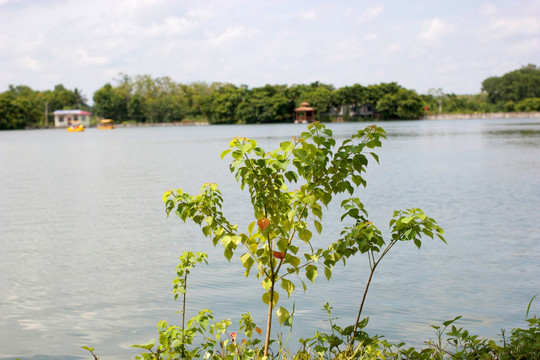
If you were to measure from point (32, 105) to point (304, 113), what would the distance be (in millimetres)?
50999

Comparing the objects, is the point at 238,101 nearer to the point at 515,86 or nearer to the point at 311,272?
the point at 515,86

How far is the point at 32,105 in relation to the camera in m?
108

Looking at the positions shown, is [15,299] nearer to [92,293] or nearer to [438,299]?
[92,293]

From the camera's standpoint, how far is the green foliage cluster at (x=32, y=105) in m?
98.1

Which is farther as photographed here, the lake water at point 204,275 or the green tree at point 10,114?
the green tree at point 10,114

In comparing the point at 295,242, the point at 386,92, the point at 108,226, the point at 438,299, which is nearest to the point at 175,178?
the point at 108,226

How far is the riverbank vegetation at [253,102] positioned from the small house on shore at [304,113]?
4.27 ft

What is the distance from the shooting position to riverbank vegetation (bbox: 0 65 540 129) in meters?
107

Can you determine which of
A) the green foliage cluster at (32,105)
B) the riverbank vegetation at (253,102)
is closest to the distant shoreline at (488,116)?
the riverbank vegetation at (253,102)

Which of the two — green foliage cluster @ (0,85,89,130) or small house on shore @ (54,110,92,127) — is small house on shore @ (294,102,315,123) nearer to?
small house on shore @ (54,110,92,127)

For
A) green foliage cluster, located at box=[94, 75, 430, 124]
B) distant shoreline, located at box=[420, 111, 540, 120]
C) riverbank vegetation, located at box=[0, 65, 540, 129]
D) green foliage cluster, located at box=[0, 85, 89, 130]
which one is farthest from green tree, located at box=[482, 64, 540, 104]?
Answer: green foliage cluster, located at box=[0, 85, 89, 130]

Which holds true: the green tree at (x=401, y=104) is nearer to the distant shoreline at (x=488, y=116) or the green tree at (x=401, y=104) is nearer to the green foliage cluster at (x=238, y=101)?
the green foliage cluster at (x=238, y=101)

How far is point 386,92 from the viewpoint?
10825 cm

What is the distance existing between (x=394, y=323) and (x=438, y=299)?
92 centimetres
